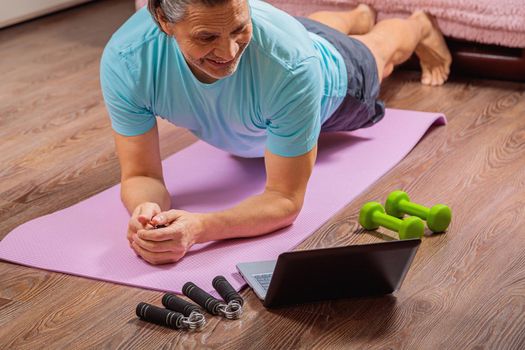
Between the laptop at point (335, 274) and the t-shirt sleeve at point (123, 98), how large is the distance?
0.44 m

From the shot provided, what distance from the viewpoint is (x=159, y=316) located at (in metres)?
1.59

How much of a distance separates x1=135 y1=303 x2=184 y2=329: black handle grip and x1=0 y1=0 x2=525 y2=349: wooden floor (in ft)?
0.05

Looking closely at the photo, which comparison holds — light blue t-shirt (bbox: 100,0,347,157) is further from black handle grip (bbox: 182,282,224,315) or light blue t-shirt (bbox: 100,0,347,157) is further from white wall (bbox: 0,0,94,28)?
white wall (bbox: 0,0,94,28)

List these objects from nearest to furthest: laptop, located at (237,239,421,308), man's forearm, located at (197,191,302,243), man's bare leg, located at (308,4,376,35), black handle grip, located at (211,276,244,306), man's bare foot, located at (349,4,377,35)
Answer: laptop, located at (237,239,421,308) < black handle grip, located at (211,276,244,306) < man's forearm, located at (197,191,302,243) < man's bare leg, located at (308,4,376,35) < man's bare foot, located at (349,4,377,35)

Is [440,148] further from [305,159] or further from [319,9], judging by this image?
[319,9]

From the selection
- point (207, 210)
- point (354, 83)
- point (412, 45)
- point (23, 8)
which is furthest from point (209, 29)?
point (23, 8)

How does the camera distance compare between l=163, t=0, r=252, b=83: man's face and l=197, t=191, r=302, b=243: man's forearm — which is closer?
l=163, t=0, r=252, b=83: man's face

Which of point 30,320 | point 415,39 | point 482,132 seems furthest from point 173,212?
point 415,39

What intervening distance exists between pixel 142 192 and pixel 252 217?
0.85ft

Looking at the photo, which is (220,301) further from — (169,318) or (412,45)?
(412,45)

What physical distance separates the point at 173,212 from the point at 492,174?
2.98 ft

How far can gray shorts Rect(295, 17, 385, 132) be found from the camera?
2.27 m

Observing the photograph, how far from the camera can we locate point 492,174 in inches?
88.5

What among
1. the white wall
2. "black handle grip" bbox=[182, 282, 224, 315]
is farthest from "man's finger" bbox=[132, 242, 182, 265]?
the white wall
